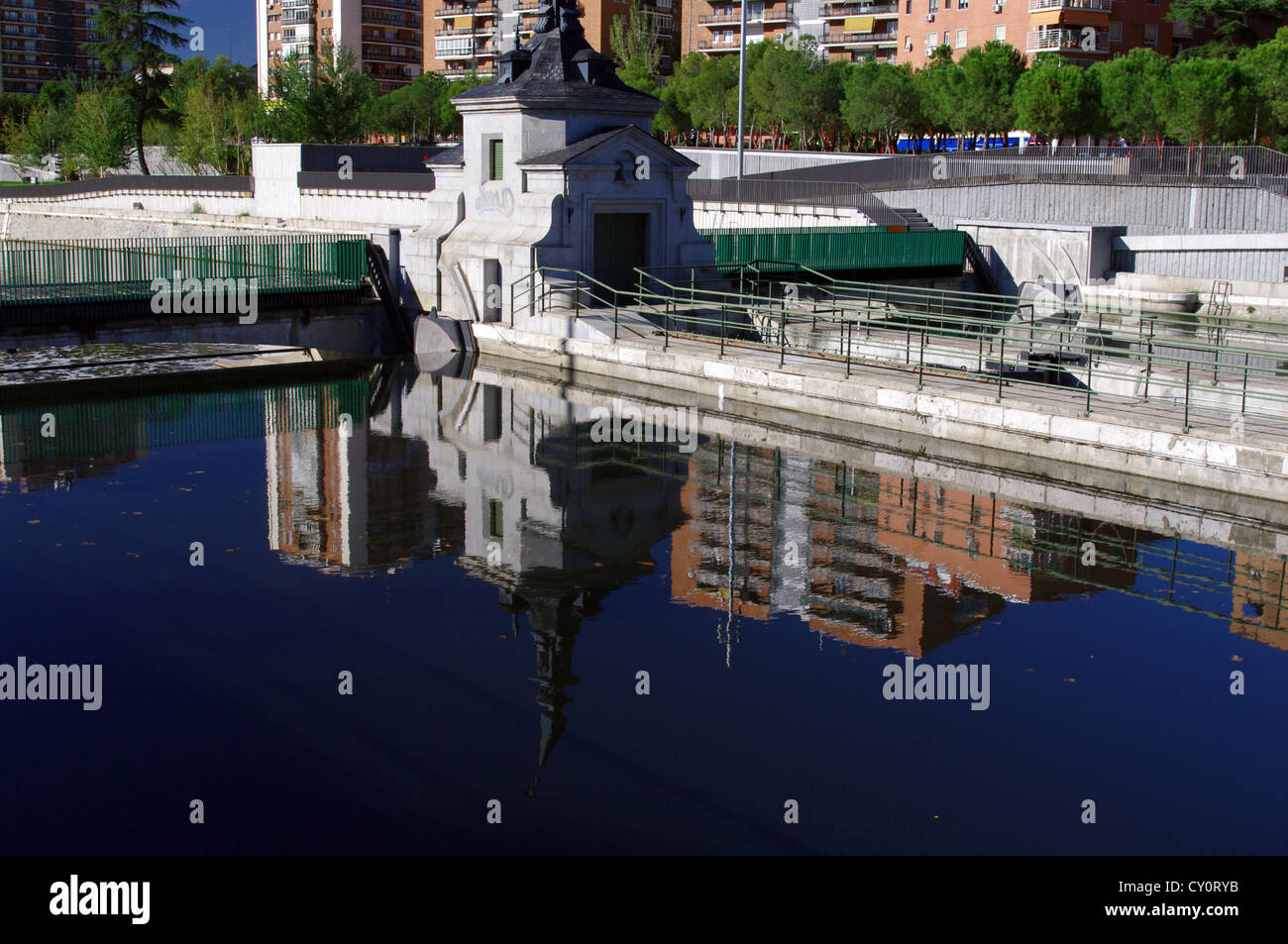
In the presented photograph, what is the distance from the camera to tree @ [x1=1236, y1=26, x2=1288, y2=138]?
53.6 metres

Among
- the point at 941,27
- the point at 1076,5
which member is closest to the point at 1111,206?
the point at 1076,5

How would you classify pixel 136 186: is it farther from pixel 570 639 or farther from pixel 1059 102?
pixel 570 639

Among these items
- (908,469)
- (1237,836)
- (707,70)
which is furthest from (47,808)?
(707,70)

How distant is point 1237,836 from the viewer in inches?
380

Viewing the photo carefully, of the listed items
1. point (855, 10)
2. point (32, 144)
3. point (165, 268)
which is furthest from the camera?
point (32, 144)

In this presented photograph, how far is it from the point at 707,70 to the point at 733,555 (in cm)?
6809

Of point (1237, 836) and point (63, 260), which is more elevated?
point (63, 260)

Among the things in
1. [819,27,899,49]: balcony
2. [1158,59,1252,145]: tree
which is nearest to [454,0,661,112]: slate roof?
[1158,59,1252,145]: tree

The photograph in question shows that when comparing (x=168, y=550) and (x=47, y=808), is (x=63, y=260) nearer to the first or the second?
(x=168, y=550)

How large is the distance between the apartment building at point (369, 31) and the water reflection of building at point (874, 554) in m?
119

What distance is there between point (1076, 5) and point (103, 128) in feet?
183

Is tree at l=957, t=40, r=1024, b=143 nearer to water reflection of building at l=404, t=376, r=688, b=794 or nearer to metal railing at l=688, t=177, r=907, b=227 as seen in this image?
metal railing at l=688, t=177, r=907, b=227

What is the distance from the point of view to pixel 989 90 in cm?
6369
